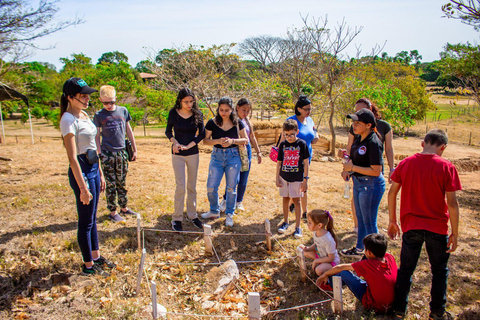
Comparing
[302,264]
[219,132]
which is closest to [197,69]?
[219,132]

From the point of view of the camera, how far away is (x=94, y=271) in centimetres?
361

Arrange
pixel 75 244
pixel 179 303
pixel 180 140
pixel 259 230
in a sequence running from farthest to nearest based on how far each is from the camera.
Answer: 1. pixel 259 230
2. pixel 180 140
3. pixel 75 244
4. pixel 179 303

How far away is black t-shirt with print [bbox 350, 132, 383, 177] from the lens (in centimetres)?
361

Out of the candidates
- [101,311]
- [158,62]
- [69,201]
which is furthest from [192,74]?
[101,311]

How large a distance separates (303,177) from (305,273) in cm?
138

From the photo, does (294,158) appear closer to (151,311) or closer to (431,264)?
(431,264)

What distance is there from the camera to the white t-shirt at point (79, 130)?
3.15 metres

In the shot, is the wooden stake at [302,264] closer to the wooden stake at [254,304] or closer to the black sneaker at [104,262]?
the wooden stake at [254,304]

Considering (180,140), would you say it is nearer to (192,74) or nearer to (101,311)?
(101,311)

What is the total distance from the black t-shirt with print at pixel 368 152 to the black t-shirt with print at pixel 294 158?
0.79 meters

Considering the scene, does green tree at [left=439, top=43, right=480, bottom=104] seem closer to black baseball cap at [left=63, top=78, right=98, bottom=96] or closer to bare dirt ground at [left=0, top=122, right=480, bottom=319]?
bare dirt ground at [left=0, top=122, right=480, bottom=319]

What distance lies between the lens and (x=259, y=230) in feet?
16.5

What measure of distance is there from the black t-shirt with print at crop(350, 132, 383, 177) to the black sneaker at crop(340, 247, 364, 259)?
1.05 metres

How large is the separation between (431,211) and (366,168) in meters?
0.92
